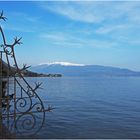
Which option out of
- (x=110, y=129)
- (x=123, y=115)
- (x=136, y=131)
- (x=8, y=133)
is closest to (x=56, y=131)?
(x=110, y=129)

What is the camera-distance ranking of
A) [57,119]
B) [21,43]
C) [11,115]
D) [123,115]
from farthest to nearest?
1. [123,115]
2. [57,119]
3. [11,115]
4. [21,43]

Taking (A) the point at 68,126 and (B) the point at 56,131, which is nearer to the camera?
(B) the point at 56,131

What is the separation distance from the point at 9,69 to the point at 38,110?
93 centimetres

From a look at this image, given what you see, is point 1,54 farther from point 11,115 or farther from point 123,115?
point 123,115

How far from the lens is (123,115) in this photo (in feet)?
96.8

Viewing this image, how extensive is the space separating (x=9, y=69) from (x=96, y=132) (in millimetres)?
15290

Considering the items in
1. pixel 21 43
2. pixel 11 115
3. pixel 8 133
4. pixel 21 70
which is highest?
pixel 21 43

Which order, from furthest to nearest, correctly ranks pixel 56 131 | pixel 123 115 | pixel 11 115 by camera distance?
pixel 123 115, pixel 56 131, pixel 11 115

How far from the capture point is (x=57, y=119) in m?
25.9

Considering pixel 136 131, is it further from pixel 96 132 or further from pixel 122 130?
pixel 96 132

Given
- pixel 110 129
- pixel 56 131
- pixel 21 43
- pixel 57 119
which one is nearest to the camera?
pixel 21 43

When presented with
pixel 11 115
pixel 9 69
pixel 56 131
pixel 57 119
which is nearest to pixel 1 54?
pixel 9 69

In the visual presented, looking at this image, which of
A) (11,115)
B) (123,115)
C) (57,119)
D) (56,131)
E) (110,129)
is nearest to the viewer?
(11,115)

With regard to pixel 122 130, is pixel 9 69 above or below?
above
